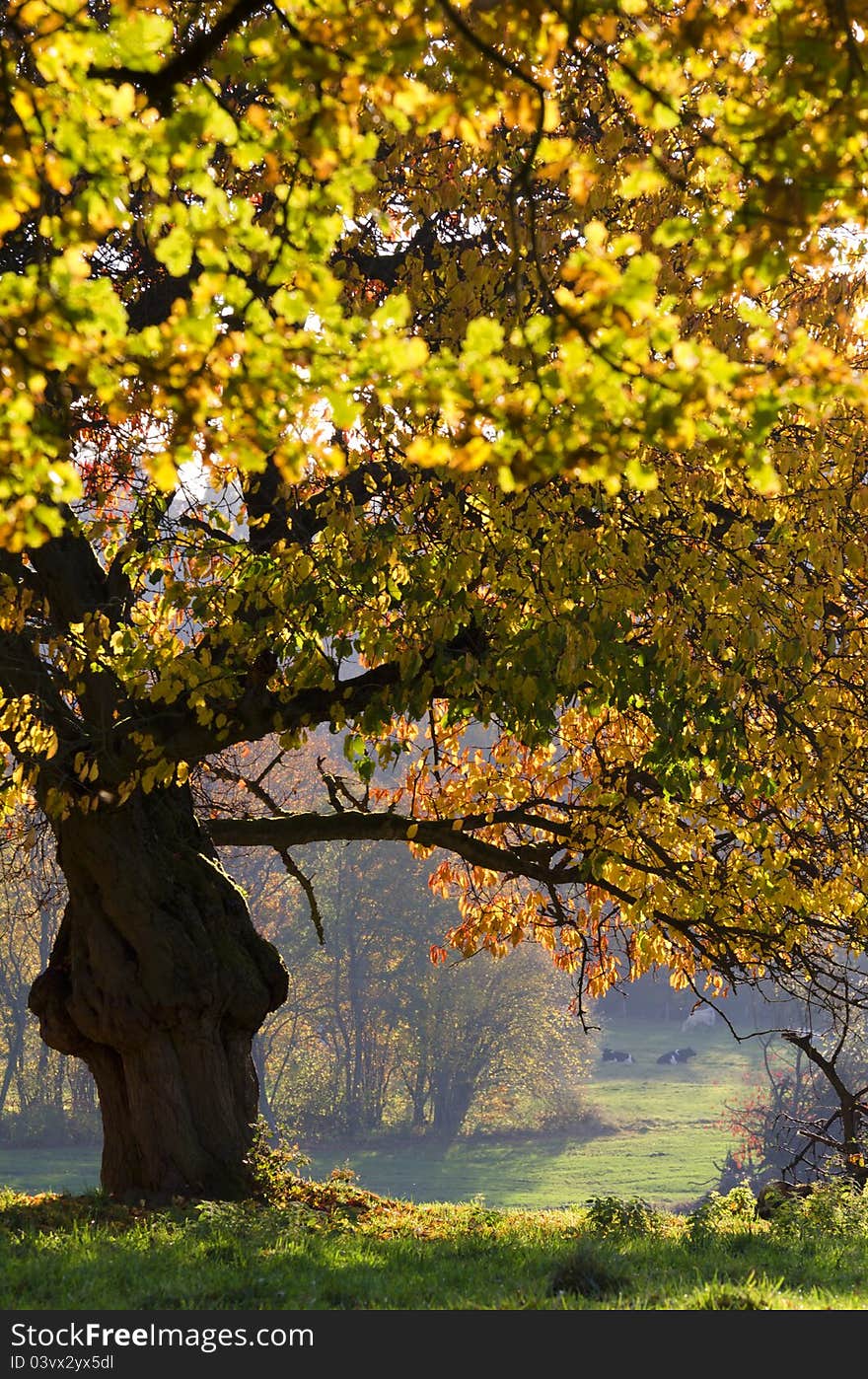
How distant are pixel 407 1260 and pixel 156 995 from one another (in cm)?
362

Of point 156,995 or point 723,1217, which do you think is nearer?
point 156,995

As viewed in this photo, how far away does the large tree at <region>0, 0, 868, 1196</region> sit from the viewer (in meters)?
4.26

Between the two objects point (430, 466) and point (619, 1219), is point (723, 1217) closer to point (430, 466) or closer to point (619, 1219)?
point (619, 1219)

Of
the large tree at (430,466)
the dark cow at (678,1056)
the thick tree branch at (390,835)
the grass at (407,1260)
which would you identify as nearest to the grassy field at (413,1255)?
the grass at (407,1260)

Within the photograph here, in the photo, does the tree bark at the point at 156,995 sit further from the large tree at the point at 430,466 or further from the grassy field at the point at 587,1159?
the grassy field at the point at 587,1159

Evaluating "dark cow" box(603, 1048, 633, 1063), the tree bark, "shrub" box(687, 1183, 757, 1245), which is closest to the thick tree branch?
the tree bark

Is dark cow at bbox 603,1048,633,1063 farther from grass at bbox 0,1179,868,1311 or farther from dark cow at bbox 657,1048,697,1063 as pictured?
grass at bbox 0,1179,868,1311

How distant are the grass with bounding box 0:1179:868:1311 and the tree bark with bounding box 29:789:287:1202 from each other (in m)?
0.69

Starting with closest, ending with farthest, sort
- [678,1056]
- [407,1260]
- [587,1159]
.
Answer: [407,1260], [587,1159], [678,1056]

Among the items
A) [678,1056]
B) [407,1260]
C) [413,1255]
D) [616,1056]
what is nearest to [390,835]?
[413,1255]

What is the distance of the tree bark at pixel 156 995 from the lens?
37.5 ft

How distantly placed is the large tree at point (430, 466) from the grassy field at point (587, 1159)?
20691mm

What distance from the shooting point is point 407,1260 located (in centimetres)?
883

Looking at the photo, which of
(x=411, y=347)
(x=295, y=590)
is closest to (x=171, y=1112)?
(x=295, y=590)
